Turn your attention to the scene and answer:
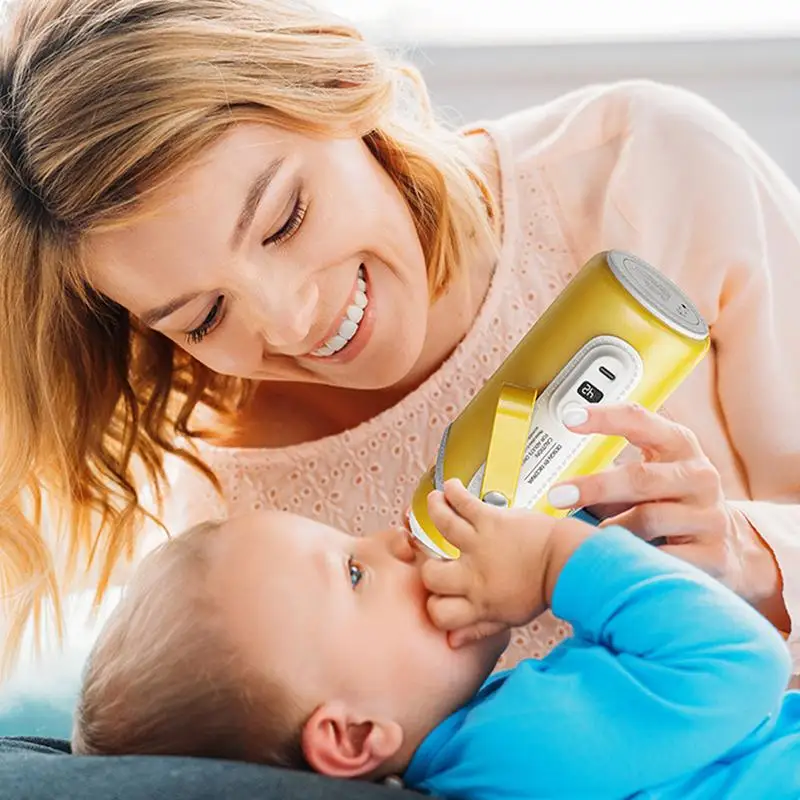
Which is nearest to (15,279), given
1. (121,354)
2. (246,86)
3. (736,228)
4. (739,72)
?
(121,354)

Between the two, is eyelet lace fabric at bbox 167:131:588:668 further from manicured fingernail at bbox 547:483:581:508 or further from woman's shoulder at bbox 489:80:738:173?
manicured fingernail at bbox 547:483:581:508

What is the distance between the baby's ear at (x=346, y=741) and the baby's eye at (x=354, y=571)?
10cm

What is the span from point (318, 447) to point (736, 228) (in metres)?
0.54

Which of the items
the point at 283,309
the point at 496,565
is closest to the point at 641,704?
the point at 496,565

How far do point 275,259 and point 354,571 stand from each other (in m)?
0.31

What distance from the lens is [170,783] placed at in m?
0.92

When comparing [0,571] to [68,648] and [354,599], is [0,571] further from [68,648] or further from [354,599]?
[354,599]

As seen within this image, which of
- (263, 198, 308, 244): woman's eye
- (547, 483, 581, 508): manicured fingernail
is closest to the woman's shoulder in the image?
(263, 198, 308, 244): woman's eye

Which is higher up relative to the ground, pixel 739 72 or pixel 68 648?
pixel 739 72

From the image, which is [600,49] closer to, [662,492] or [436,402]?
[436,402]

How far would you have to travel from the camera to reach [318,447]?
156 cm

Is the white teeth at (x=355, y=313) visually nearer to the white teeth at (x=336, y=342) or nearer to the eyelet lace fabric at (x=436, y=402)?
the white teeth at (x=336, y=342)

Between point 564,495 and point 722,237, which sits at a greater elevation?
point 722,237

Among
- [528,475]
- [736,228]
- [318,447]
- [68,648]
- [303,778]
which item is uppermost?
[736,228]
